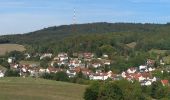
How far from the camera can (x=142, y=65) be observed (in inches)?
5246

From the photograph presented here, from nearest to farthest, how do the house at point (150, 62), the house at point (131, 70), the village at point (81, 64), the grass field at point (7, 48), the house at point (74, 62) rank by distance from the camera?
the village at point (81, 64)
the house at point (131, 70)
the house at point (150, 62)
the house at point (74, 62)
the grass field at point (7, 48)

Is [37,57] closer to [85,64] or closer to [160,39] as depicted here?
[85,64]

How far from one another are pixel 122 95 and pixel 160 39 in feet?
351

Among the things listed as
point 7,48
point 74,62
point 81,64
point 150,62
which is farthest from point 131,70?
point 7,48

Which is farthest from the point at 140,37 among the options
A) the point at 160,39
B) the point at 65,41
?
the point at 65,41

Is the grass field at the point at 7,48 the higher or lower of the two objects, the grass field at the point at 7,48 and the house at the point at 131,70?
the higher

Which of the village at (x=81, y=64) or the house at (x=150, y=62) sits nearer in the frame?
the village at (x=81, y=64)

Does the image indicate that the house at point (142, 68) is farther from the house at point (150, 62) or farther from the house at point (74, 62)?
the house at point (74, 62)

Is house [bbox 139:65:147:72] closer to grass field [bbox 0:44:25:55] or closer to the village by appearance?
the village

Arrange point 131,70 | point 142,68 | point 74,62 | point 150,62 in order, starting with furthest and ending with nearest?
point 74,62 < point 142,68 < point 150,62 < point 131,70

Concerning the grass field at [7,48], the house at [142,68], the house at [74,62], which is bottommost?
the house at [142,68]

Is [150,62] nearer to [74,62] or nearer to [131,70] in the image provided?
[131,70]

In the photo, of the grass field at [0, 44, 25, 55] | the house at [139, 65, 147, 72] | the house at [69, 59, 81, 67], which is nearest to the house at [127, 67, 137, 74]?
the house at [139, 65, 147, 72]

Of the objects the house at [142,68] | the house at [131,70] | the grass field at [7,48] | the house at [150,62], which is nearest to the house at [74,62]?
the house at [131,70]
